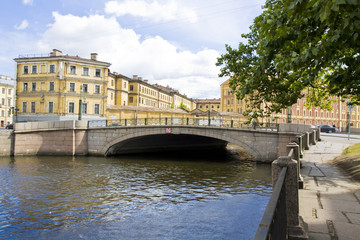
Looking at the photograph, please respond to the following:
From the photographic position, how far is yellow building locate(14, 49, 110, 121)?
152 feet

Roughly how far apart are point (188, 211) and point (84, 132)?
2022 centimetres

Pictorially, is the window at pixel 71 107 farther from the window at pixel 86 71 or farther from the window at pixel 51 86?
the window at pixel 86 71

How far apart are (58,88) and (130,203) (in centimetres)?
3940

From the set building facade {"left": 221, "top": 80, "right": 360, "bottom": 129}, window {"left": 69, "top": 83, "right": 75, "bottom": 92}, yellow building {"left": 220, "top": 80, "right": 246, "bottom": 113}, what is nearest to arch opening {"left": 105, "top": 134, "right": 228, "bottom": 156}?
window {"left": 69, "top": 83, "right": 75, "bottom": 92}

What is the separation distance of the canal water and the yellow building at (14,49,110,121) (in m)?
28.0

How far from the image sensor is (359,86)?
30.8 feet

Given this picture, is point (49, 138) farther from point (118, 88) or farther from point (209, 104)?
point (209, 104)

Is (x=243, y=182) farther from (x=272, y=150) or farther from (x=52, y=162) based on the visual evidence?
(x=52, y=162)

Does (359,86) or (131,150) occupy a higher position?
(359,86)

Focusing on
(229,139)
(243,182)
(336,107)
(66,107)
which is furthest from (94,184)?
(336,107)

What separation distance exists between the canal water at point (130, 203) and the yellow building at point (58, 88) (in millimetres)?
28004

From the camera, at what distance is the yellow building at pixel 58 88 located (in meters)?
46.5

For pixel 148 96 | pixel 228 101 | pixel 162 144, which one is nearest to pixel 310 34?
pixel 162 144

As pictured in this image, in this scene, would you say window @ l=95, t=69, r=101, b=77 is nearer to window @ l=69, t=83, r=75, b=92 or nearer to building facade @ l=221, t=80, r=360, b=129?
window @ l=69, t=83, r=75, b=92
